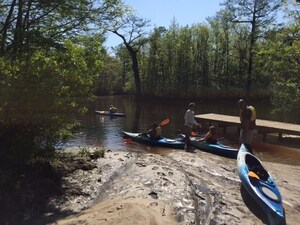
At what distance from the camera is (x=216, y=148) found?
15.3 metres

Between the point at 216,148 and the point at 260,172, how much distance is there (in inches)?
223

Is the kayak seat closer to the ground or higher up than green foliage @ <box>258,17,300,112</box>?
closer to the ground

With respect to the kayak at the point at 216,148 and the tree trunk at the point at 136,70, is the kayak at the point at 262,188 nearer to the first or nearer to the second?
the kayak at the point at 216,148

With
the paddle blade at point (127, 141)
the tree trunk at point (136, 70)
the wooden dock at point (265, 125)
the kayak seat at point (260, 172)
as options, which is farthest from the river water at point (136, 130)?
the tree trunk at point (136, 70)

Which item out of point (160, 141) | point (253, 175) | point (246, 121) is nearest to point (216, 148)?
point (160, 141)

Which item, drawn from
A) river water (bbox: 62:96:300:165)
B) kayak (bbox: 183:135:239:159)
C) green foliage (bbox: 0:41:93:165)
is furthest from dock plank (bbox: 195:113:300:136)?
green foliage (bbox: 0:41:93:165)

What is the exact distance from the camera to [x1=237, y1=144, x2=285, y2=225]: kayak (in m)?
7.61

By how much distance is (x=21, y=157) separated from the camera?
8703mm

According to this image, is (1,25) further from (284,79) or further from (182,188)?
(284,79)

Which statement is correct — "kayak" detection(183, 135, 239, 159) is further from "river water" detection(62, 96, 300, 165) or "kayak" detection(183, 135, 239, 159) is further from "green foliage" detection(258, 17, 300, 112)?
"green foliage" detection(258, 17, 300, 112)

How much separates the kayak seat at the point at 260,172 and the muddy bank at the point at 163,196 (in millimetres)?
582

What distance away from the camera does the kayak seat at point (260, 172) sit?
9.34 m

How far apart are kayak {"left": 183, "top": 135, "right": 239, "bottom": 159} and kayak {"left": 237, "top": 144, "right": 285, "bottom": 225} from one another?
4.01 m

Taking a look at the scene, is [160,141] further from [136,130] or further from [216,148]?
[136,130]
